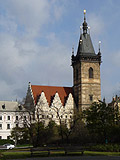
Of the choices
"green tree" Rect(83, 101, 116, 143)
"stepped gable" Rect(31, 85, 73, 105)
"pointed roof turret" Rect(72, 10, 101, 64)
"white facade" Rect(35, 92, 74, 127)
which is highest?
"pointed roof turret" Rect(72, 10, 101, 64)

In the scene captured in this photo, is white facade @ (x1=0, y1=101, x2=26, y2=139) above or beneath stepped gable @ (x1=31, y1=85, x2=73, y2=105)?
beneath

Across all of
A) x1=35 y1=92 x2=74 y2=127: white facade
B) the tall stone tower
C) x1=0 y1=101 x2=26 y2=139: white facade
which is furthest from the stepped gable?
x1=0 y1=101 x2=26 y2=139: white facade

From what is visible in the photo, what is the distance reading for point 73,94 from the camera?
85.2 meters

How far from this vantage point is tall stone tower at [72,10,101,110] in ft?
267

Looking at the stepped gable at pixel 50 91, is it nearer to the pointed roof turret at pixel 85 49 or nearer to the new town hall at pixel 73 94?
the new town hall at pixel 73 94

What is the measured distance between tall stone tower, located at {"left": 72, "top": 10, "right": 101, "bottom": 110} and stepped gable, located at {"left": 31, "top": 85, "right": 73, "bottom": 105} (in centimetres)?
288

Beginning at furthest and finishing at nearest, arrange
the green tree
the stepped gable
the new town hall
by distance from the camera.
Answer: the stepped gable, the new town hall, the green tree

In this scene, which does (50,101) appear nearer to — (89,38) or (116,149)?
(89,38)

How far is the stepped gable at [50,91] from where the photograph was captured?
81938 millimetres

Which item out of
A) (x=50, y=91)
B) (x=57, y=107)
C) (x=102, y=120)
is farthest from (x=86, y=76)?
(x=102, y=120)

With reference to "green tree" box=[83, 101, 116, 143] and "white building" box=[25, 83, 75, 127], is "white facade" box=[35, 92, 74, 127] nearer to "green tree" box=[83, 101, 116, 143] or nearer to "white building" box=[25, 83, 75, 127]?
"white building" box=[25, 83, 75, 127]

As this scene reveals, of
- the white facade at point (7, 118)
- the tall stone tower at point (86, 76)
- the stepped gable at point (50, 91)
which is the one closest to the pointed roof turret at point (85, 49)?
the tall stone tower at point (86, 76)

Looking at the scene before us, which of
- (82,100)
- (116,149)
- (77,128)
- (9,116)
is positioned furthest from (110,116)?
(9,116)

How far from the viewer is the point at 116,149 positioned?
3422 cm
